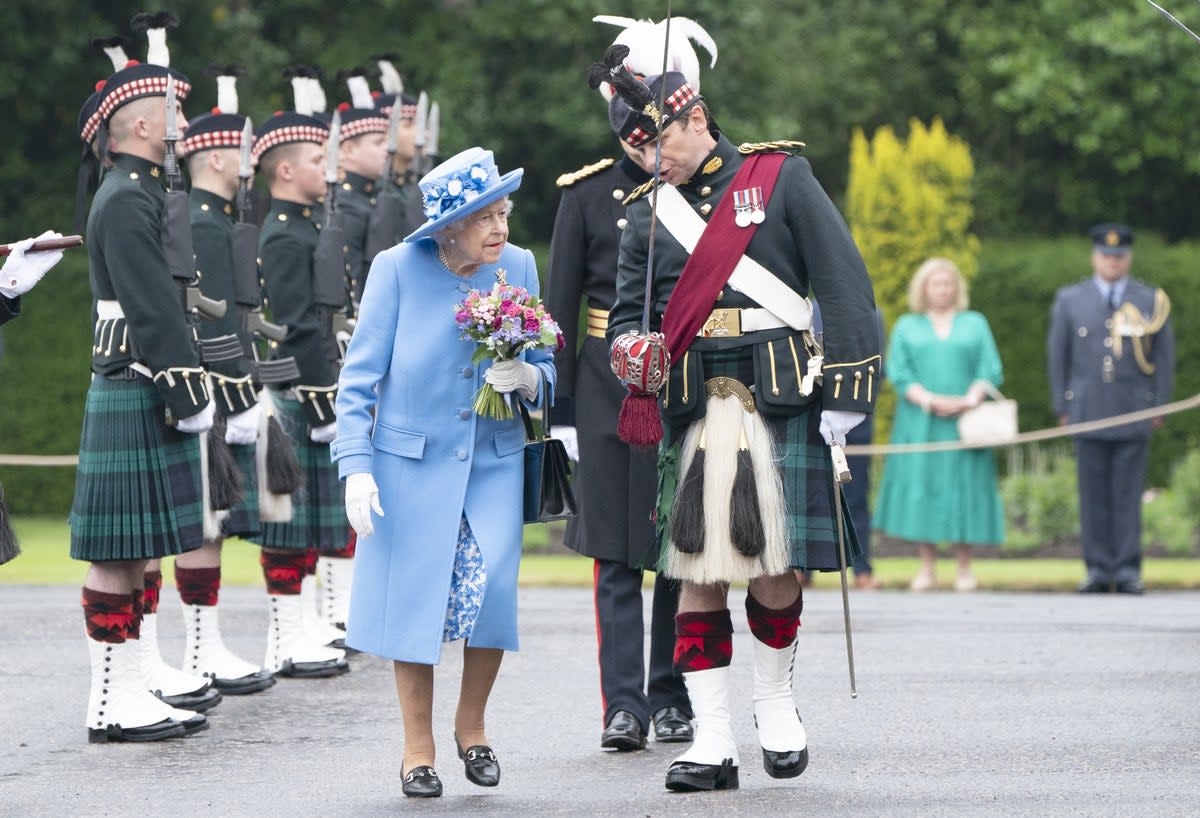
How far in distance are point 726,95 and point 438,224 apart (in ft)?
65.5

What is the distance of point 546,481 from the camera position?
712 centimetres

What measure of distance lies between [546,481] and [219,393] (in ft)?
7.60

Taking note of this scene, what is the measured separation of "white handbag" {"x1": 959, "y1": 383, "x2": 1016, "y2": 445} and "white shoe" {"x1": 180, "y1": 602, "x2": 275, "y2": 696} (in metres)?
6.35

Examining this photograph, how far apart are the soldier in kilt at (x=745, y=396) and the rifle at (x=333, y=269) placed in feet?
10.1

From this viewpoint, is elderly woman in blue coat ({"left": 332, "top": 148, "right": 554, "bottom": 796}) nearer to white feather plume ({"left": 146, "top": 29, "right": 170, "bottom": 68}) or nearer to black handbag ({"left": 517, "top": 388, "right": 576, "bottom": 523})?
black handbag ({"left": 517, "top": 388, "right": 576, "bottom": 523})

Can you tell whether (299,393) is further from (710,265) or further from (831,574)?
(831,574)

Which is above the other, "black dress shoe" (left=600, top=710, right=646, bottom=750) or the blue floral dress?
the blue floral dress

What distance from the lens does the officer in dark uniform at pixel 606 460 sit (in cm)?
812

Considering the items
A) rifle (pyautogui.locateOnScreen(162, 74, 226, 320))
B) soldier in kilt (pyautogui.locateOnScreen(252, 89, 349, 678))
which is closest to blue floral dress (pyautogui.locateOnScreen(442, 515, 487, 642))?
rifle (pyautogui.locateOnScreen(162, 74, 226, 320))

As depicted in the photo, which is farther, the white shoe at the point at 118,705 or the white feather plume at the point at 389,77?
the white feather plume at the point at 389,77

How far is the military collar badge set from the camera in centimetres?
703

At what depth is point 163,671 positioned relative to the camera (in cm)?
898

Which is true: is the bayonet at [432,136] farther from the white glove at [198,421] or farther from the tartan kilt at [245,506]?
the white glove at [198,421]

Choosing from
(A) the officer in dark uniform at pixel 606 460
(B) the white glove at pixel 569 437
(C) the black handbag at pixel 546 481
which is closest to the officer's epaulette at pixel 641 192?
(C) the black handbag at pixel 546 481
